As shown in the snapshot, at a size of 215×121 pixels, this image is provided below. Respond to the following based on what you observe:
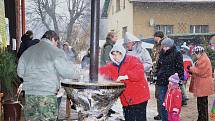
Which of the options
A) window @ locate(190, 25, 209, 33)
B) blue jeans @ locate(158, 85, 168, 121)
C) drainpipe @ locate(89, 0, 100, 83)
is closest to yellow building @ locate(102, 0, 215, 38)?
window @ locate(190, 25, 209, 33)

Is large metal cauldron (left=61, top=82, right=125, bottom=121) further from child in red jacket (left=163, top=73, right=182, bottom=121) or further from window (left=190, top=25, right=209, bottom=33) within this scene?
window (left=190, top=25, right=209, bottom=33)

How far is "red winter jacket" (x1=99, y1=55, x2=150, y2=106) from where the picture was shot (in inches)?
201

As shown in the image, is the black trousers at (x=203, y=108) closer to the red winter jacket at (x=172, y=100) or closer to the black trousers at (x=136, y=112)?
the red winter jacket at (x=172, y=100)

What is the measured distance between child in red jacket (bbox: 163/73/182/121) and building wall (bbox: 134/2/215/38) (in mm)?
18760

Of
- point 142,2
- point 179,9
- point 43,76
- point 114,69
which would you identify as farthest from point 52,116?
point 179,9

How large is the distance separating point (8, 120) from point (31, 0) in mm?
9013

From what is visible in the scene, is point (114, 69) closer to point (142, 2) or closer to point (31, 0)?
point (31, 0)

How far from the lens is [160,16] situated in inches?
1020

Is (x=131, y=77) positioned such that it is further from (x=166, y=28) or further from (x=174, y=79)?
(x=166, y=28)

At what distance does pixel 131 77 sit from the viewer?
5.12 m

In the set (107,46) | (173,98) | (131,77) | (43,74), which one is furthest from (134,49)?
(43,74)

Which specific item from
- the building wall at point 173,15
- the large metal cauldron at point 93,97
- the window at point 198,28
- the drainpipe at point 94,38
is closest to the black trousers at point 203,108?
the drainpipe at point 94,38

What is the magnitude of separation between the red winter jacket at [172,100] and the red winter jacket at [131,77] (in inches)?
49.4

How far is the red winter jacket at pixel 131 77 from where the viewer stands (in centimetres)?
511
